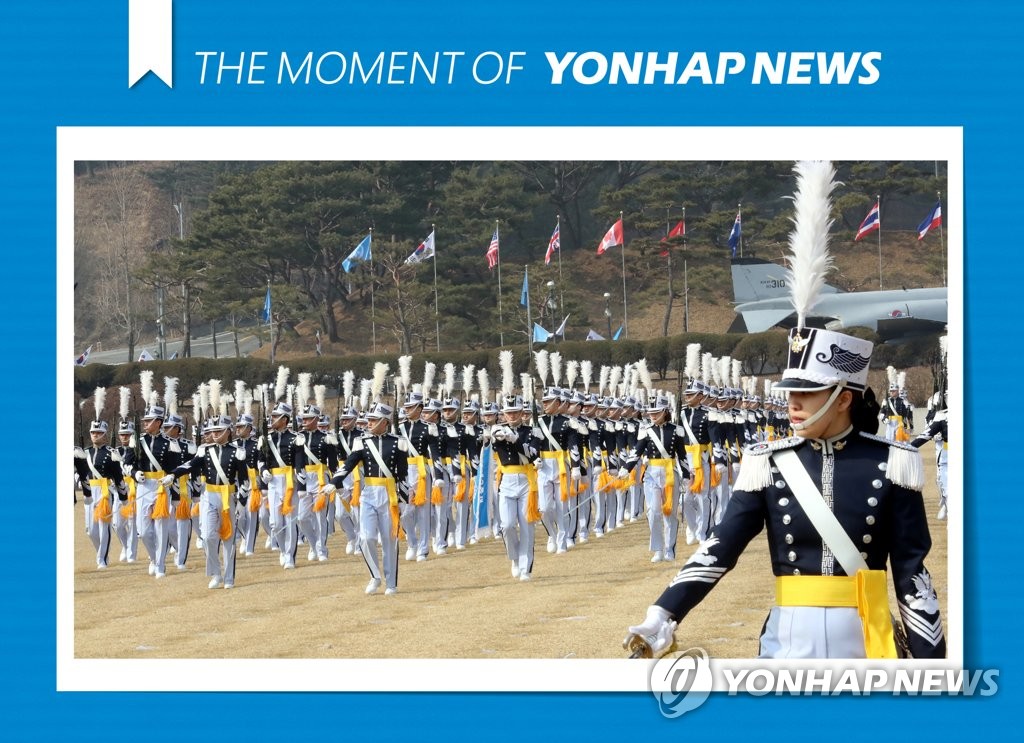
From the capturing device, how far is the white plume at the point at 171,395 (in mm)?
12977

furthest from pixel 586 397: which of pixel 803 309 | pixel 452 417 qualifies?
pixel 803 309

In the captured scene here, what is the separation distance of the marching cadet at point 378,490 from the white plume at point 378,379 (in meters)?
0.35

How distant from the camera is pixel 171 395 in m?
13.4

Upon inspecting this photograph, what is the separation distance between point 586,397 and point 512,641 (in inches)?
212

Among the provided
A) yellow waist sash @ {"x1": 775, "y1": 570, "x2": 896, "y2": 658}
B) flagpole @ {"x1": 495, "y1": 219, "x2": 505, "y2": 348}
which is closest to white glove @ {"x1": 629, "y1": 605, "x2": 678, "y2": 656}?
yellow waist sash @ {"x1": 775, "y1": 570, "x2": 896, "y2": 658}

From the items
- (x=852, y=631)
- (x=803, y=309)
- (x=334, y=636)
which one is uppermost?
(x=803, y=309)

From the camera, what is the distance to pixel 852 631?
6.21 meters

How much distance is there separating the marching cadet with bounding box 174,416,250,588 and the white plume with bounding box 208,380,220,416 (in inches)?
15.1

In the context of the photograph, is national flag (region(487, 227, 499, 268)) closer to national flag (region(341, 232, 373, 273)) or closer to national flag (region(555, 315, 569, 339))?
national flag (region(555, 315, 569, 339))

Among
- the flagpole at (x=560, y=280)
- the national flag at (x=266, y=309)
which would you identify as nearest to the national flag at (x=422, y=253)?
the flagpole at (x=560, y=280)

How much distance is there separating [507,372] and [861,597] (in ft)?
26.0

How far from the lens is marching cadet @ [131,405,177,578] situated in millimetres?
15984

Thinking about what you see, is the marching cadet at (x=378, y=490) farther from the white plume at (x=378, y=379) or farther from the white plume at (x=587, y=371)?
the white plume at (x=587, y=371)

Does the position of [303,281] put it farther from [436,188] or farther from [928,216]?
[928,216]
